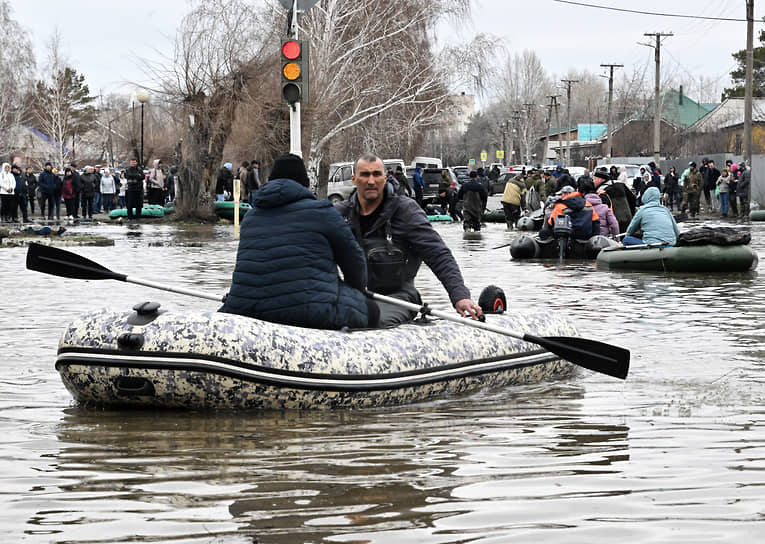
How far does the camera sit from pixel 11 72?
269ft

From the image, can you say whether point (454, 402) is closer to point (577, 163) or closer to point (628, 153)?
point (628, 153)

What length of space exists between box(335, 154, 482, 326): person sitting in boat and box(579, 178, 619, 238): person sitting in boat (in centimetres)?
1323

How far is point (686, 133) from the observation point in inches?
3814

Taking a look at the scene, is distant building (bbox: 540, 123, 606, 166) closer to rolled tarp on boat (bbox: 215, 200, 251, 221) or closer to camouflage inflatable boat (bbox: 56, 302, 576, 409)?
rolled tarp on boat (bbox: 215, 200, 251, 221)

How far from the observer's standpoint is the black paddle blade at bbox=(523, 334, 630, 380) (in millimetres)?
7586

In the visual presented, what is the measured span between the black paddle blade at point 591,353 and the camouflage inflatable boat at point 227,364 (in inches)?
32.6

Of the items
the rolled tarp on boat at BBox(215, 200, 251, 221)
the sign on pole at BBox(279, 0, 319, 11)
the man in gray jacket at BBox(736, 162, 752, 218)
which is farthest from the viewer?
the man in gray jacket at BBox(736, 162, 752, 218)

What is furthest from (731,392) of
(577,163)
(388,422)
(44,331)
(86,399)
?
(577,163)

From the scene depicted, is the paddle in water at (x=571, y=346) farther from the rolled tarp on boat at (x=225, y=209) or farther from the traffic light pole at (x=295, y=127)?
the rolled tarp on boat at (x=225, y=209)

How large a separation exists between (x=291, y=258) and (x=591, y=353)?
1944 mm

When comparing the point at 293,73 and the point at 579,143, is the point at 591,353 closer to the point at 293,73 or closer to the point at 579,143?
the point at 293,73

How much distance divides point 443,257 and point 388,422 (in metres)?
1.79

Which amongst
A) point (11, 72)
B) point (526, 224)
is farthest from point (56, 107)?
point (526, 224)

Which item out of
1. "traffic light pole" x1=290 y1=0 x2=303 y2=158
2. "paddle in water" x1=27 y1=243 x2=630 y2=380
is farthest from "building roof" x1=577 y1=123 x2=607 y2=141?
"paddle in water" x1=27 y1=243 x2=630 y2=380
